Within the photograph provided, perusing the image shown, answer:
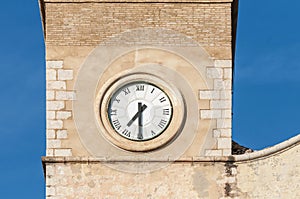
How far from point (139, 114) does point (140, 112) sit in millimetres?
35

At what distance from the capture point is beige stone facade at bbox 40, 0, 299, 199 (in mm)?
38250

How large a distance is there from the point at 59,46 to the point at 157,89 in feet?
5.56

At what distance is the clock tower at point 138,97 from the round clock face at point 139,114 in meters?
0.02

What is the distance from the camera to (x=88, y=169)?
3828 centimetres

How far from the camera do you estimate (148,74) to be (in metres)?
38.7

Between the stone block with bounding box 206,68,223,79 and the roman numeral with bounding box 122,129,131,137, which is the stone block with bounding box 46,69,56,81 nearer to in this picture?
the roman numeral with bounding box 122,129,131,137

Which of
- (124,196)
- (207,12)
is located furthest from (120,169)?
(207,12)

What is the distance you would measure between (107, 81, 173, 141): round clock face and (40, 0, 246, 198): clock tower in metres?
0.02

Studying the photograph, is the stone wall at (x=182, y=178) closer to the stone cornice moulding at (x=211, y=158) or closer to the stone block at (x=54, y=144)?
the stone cornice moulding at (x=211, y=158)

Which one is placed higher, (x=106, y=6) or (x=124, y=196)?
(x=106, y=6)

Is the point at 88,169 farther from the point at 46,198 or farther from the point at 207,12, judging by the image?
the point at 207,12

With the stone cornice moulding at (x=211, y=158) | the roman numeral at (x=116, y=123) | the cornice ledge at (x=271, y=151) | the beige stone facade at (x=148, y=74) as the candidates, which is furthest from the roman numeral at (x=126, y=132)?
the cornice ledge at (x=271, y=151)

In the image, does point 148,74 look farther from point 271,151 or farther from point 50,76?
point 271,151

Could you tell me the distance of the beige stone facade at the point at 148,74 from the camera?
3825 centimetres
